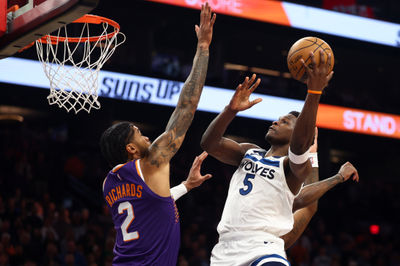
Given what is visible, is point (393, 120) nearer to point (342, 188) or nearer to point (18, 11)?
point (342, 188)

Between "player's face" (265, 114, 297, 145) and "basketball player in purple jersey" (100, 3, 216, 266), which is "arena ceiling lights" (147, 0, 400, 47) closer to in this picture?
"player's face" (265, 114, 297, 145)

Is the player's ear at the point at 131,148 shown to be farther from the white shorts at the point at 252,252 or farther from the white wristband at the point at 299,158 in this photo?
the white shorts at the point at 252,252

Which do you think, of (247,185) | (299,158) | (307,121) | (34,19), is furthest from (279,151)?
(34,19)

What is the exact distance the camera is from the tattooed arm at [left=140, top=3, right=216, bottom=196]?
3.51 meters

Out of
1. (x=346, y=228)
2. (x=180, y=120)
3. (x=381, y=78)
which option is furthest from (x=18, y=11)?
(x=381, y=78)

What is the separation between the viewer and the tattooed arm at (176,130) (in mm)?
3512

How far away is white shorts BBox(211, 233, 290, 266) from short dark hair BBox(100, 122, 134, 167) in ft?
3.82

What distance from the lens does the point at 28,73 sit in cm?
1035

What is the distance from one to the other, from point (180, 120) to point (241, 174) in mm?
1150

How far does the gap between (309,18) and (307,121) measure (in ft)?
32.5

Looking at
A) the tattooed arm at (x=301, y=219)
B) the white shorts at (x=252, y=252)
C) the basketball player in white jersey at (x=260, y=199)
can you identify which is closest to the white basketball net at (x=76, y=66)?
the basketball player in white jersey at (x=260, y=199)

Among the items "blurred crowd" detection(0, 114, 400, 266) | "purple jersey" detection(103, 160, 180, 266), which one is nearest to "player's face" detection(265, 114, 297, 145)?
"purple jersey" detection(103, 160, 180, 266)

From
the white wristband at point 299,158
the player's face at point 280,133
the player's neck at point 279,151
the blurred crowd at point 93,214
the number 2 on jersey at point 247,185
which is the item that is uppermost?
the white wristband at point 299,158

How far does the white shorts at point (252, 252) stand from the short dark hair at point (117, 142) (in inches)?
45.9
